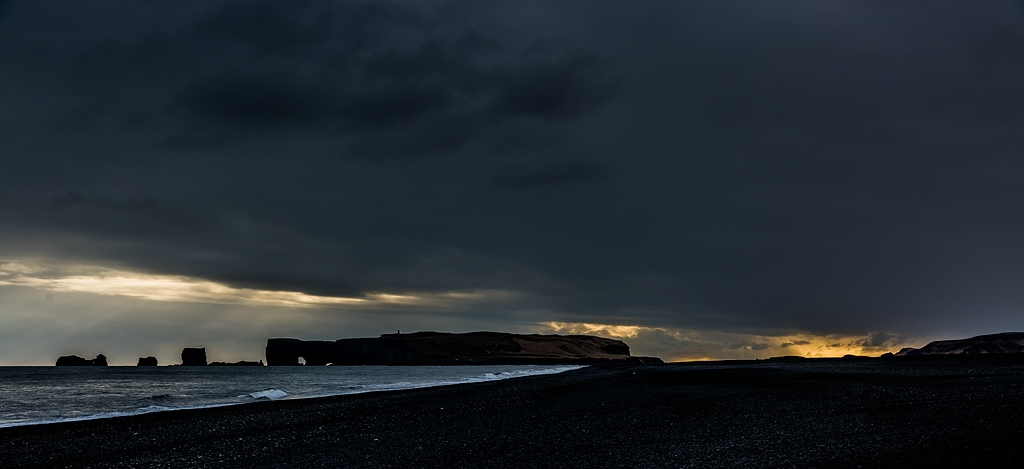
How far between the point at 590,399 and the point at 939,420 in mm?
13662

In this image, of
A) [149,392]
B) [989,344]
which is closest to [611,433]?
[149,392]

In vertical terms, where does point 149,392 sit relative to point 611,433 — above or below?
below

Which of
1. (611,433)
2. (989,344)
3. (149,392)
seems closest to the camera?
(611,433)

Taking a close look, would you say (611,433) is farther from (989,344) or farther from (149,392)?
(989,344)

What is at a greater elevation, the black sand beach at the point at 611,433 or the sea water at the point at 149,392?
the black sand beach at the point at 611,433

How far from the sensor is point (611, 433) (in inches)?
636

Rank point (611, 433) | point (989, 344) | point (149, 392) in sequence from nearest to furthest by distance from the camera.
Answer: point (611, 433)
point (149, 392)
point (989, 344)

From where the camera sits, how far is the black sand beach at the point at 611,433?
1223cm

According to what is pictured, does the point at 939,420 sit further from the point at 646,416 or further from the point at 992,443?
the point at 646,416

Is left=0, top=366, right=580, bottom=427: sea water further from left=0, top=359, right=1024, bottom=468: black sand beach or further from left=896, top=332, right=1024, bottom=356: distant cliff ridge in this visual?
left=896, top=332, right=1024, bottom=356: distant cliff ridge

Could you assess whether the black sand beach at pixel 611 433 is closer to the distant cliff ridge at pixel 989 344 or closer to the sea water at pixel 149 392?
the sea water at pixel 149 392

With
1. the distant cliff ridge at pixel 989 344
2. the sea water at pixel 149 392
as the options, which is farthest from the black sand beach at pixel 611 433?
the distant cliff ridge at pixel 989 344

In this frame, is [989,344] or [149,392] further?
[989,344]

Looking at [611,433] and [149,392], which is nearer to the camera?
[611,433]
